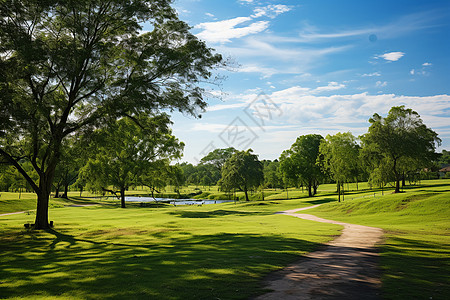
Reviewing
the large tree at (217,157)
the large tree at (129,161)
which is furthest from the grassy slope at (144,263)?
the large tree at (217,157)

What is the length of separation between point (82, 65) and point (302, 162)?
162 feet

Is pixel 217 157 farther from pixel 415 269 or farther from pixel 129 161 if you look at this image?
pixel 415 269

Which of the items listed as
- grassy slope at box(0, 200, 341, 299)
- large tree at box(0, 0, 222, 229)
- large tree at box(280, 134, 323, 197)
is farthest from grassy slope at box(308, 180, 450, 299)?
large tree at box(280, 134, 323, 197)

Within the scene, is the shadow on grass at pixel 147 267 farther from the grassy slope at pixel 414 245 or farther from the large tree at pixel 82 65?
the large tree at pixel 82 65

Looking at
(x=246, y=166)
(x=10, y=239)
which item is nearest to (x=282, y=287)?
(x=10, y=239)

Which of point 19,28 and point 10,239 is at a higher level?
point 19,28

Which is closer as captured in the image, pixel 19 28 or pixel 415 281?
pixel 415 281

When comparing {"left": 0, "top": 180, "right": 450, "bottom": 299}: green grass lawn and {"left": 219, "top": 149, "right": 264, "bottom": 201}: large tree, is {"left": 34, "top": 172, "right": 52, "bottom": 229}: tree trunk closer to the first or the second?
{"left": 0, "top": 180, "right": 450, "bottom": 299}: green grass lawn

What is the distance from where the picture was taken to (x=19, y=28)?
18734 mm

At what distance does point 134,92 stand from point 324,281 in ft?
52.0

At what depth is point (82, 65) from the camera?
19.4 metres

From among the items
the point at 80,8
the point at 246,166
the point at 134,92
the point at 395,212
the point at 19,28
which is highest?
the point at 80,8

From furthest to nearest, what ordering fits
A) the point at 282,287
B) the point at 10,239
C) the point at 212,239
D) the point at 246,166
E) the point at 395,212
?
the point at 246,166 < the point at 395,212 < the point at 10,239 < the point at 212,239 < the point at 282,287

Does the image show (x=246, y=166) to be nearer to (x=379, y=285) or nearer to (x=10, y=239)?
(x=10, y=239)
